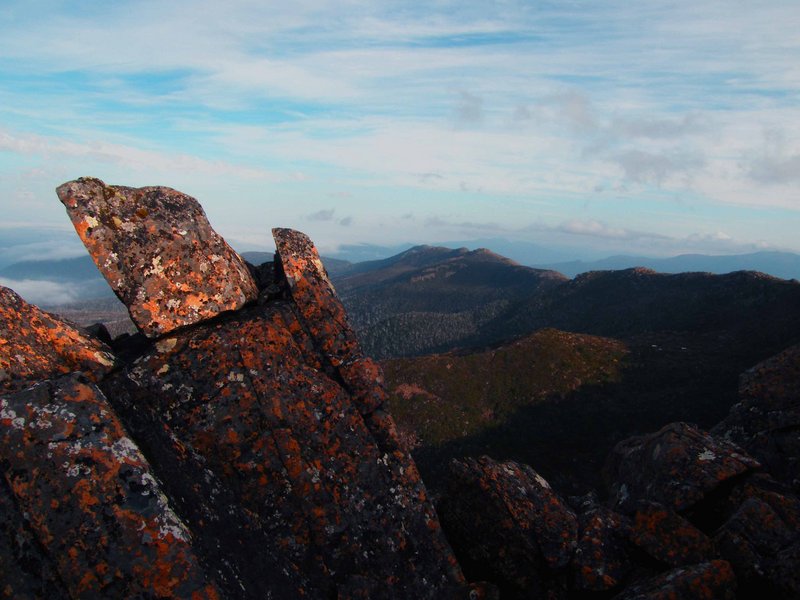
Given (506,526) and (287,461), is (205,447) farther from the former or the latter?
(506,526)

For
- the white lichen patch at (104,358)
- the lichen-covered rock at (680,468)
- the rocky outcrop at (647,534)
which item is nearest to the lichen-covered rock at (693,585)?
the rocky outcrop at (647,534)

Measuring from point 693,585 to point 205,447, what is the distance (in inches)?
518

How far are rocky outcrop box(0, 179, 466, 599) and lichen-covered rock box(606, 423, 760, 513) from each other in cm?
950

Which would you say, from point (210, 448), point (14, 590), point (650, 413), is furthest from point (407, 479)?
point (650, 413)

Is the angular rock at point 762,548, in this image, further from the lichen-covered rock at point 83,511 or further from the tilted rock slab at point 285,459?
the lichen-covered rock at point 83,511

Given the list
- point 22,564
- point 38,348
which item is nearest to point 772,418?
point 22,564

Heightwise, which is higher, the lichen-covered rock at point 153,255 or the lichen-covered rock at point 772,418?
the lichen-covered rock at point 153,255

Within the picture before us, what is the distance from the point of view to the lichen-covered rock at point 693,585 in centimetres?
1200

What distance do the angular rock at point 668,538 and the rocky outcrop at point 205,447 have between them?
571cm

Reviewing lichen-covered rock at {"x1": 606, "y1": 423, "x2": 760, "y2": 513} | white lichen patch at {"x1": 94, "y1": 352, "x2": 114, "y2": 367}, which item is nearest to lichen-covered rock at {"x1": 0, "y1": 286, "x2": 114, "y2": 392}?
white lichen patch at {"x1": 94, "y1": 352, "x2": 114, "y2": 367}

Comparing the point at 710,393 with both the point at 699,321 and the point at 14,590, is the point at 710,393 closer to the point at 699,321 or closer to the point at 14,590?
the point at 699,321

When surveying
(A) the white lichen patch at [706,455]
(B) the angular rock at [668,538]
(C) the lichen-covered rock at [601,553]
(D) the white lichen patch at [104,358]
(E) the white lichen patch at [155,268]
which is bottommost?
(C) the lichen-covered rock at [601,553]

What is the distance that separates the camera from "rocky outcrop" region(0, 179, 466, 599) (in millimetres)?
9008

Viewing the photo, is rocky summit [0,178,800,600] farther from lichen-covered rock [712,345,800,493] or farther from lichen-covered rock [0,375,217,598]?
lichen-covered rock [712,345,800,493]
